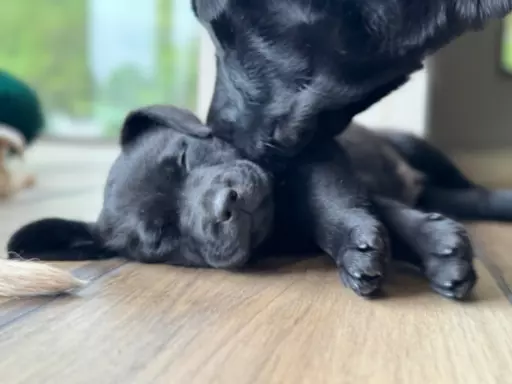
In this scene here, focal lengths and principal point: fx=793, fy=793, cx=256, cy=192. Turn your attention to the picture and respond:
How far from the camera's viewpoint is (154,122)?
117 centimetres

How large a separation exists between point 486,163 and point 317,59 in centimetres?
163

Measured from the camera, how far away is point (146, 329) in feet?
2.57

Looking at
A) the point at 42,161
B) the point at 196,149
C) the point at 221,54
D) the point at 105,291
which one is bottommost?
the point at 42,161

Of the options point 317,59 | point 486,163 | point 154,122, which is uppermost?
point 317,59


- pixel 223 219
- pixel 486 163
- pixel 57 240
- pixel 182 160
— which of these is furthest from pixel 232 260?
pixel 486 163

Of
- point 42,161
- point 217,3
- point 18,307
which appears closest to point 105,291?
point 18,307

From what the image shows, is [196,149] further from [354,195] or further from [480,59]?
[480,59]

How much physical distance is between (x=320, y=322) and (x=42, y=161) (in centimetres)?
236

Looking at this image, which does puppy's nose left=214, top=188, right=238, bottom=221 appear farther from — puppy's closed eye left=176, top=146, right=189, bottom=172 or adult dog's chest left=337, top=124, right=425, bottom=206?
adult dog's chest left=337, top=124, right=425, bottom=206

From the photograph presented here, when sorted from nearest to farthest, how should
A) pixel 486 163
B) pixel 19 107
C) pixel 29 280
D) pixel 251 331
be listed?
pixel 251 331, pixel 29 280, pixel 19 107, pixel 486 163

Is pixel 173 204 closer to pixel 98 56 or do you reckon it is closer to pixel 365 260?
pixel 365 260

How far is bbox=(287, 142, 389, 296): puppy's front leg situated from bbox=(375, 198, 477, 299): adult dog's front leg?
5 centimetres

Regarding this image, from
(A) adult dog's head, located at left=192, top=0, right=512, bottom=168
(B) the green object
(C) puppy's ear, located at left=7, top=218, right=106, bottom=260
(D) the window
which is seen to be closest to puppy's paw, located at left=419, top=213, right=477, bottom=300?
(A) adult dog's head, located at left=192, top=0, right=512, bottom=168

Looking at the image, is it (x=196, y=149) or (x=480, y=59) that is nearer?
(x=196, y=149)
